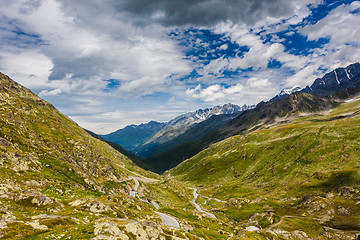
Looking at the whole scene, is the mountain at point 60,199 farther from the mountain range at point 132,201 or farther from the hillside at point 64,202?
the mountain range at point 132,201

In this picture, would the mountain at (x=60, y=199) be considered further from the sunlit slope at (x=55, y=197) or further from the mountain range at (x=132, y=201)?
the mountain range at (x=132, y=201)

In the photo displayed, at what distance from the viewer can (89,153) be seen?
14700 centimetres

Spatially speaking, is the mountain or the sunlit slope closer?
the sunlit slope

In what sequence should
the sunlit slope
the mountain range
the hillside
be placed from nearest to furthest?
the sunlit slope → the hillside → the mountain range

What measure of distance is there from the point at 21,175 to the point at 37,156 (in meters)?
30.3

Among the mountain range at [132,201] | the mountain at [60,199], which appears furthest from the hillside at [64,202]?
the mountain range at [132,201]

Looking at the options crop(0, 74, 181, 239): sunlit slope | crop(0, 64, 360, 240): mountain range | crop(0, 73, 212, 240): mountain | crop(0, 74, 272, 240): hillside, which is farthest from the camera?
crop(0, 64, 360, 240): mountain range

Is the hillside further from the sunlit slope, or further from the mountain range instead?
the mountain range

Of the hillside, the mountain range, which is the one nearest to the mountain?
the hillside

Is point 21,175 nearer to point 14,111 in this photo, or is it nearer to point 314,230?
point 14,111

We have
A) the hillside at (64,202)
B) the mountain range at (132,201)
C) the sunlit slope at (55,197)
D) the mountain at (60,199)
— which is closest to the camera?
the sunlit slope at (55,197)

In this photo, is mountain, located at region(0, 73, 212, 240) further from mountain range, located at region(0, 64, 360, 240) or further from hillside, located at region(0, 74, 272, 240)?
mountain range, located at region(0, 64, 360, 240)

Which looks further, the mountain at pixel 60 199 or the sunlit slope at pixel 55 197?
the mountain at pixel 60 199

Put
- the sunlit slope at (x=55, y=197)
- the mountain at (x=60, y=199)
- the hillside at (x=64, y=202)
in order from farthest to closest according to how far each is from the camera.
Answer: the hillside at (x=64, y=202), the mountain at (x=60, y=199), the sunlit slope at (x=55, y=197)
